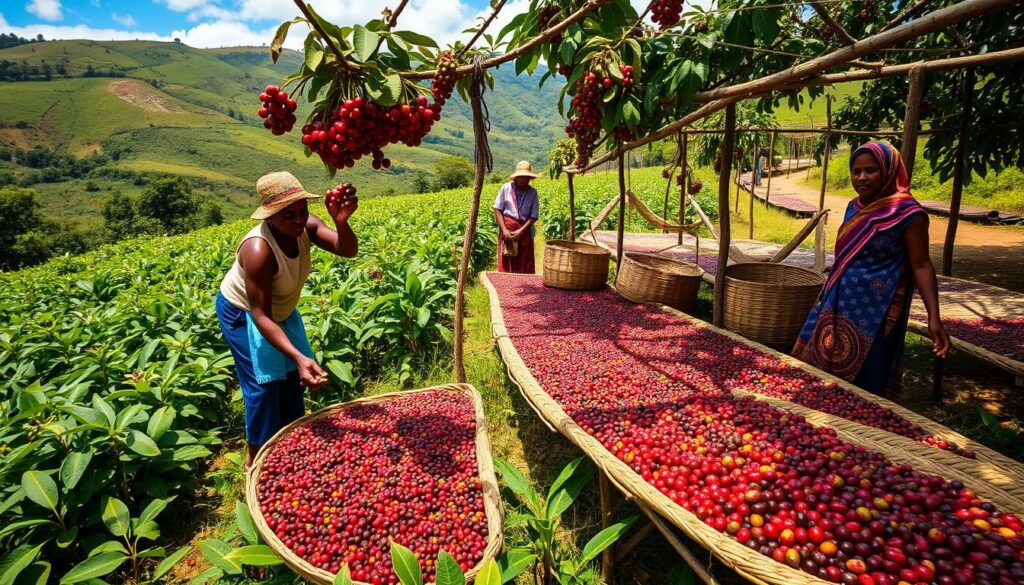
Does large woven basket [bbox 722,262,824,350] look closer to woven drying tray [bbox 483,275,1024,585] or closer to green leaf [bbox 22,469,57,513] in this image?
woven drying tray [bbox 483,275,1024,585]

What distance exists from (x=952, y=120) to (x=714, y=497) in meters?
6.24

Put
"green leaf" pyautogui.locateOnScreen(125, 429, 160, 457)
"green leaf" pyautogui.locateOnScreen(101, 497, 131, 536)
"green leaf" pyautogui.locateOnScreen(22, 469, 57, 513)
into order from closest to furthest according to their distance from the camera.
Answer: "green leaf" pyautogui.locateOnScreen(22, 469, 57, 513), "green leaf" pyautogui.locateOnScreen(101, 497, 131, 536), "green leaf" pyautogui.locateOnScreen(125, 429, 160, 457)

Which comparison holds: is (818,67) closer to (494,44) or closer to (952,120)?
(494,44)

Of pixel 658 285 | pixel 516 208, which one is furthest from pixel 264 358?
pixel 516 208

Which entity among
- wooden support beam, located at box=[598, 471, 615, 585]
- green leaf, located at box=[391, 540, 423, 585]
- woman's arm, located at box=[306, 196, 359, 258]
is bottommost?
wooden support beam, located at box=[598, 471, 615, 585]

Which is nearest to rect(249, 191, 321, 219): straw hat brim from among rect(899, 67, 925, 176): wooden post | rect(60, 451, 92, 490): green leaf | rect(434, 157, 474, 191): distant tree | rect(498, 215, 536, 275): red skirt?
rect(60, 451, 92, 490): green leaf

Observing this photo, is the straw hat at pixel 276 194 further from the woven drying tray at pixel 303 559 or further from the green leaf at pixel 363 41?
the woven drying tray at pixel 303 559

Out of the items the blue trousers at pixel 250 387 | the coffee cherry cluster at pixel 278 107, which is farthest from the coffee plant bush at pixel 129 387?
the coffee cherry cluster at pixel 278 107

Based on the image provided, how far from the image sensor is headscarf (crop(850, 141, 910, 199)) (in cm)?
244

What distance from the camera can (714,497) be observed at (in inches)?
66.6

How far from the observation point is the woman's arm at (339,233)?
82.4 inches

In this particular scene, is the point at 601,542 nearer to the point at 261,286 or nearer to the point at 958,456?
the point at 958,456

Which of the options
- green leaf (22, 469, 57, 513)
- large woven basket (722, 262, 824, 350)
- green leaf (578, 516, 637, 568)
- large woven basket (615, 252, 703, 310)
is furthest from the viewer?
large woven basket (615, 252, 703, 310)

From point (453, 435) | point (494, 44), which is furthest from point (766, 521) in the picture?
point (494, 44)
